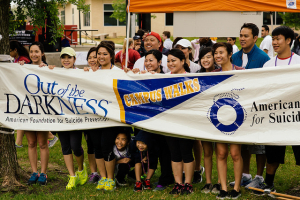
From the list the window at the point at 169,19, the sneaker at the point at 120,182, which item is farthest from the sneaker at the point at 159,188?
the window at the point at 169,19

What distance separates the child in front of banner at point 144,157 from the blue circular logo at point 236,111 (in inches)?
38.2

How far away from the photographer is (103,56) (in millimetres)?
5863

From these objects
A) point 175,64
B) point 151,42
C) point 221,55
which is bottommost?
point 175,64

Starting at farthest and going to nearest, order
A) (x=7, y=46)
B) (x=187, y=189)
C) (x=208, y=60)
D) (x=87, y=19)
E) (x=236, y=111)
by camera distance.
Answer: (x=87, y=19) < (x=7, y=46) < (x=208, y=60) < (x=187, y=189) < (x=236, y=111)

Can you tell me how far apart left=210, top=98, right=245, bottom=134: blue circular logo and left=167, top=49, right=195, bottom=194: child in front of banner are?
482 millimetres

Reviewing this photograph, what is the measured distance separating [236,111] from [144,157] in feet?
4.92

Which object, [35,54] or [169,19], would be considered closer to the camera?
[35,54]

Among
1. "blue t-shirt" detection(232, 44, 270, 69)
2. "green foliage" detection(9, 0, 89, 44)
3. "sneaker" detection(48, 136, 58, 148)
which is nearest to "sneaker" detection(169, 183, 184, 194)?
"blue t-shirt" detection(232, 44, 270, 69)

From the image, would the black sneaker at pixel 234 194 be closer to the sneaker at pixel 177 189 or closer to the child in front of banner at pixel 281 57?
the child in front of banner at pixel 281 57

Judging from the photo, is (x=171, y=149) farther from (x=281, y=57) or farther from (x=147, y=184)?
(x=281, y=57)

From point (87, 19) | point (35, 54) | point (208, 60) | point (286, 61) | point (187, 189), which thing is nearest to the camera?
point (286, 61)

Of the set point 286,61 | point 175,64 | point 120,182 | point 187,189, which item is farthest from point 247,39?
point 120,182

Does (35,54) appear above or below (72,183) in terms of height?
above

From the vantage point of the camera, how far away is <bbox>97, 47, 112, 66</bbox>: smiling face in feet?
19.2
